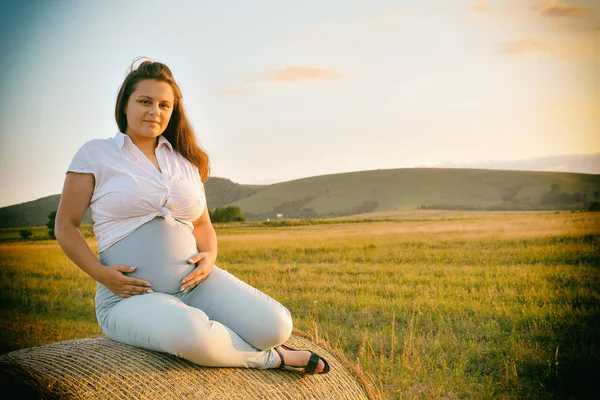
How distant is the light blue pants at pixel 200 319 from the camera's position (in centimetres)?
266

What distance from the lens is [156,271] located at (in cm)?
299

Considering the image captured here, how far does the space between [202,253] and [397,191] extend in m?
27.4

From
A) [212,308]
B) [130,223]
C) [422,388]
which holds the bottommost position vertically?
[422,388]

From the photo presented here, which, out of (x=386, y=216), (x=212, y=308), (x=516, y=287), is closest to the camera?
(x=212, y=308)

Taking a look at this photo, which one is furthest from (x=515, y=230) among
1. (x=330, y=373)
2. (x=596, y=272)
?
(x=330, y=373)

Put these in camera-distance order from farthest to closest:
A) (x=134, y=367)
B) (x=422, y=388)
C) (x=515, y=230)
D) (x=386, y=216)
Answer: (x=386, y=216)
(x=515, y=230)
(x=422, y=388)
(x=134, y=367)

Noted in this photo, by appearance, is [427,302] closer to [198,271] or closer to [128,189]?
[198,271]

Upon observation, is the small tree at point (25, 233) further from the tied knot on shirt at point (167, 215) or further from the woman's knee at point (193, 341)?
the woman's knee at point (193, 341)

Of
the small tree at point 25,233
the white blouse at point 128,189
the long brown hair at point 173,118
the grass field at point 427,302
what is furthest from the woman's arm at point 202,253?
the small tree at point 25,233

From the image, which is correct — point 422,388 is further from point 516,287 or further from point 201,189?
point 516,287

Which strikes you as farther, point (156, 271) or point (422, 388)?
point (422, 388)

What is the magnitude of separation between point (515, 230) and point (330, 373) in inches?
408

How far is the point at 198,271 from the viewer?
3035 millimetres

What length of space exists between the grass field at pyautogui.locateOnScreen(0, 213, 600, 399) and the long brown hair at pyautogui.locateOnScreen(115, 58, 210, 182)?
6.75ft
